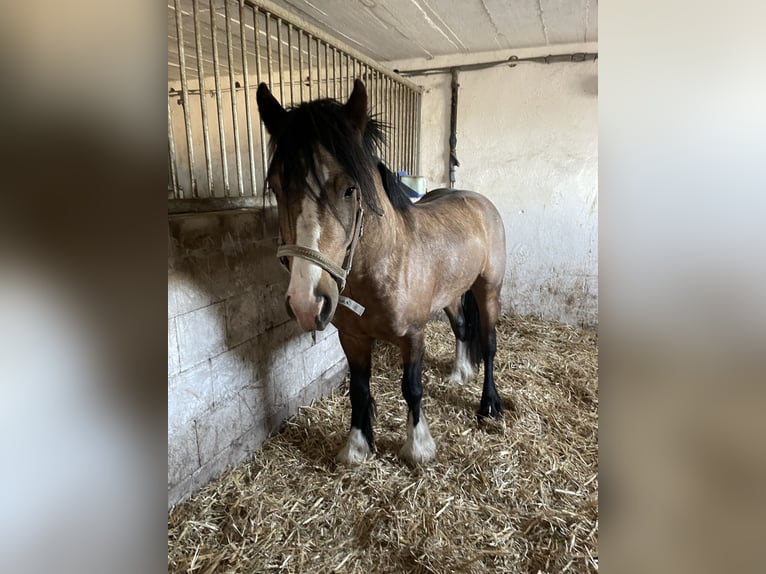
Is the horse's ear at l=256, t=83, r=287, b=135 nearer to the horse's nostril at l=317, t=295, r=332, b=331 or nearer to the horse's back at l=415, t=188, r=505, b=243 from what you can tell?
the horse's nostril at l=317, t=295, r=332, b=331

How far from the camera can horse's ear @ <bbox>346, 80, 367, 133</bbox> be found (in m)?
1.26

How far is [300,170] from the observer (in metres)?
1.12

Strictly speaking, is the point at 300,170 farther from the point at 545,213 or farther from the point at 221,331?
the point at 545,213

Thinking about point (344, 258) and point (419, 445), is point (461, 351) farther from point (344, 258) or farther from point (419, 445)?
point (344, 258)

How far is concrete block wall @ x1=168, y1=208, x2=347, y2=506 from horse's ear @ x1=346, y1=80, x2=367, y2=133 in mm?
546

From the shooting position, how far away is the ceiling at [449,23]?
230 cm

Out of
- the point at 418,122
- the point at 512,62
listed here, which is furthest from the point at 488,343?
the point at 512,62

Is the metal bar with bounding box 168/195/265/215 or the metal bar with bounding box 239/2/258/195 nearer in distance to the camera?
the metal bar with bounding box 168/195/265/215

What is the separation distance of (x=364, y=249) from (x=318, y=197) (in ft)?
0.89

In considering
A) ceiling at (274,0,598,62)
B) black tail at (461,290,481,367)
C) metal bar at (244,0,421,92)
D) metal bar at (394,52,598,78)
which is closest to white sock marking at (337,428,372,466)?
black tail at (461,290,481,367)

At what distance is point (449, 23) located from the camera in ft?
8.49

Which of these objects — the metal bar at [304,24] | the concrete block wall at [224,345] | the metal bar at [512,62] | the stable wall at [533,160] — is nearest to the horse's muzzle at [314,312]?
the concrete block wall at [224,345]
